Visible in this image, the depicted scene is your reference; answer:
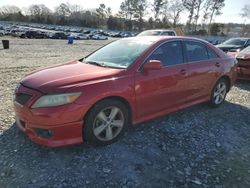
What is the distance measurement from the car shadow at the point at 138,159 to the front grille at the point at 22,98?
665 mm

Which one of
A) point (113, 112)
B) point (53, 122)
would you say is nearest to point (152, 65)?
point (113, 112)

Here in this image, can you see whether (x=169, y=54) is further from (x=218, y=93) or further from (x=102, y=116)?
(x=218, y=93)

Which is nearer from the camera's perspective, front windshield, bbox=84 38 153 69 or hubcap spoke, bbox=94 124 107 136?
hubcap spoke, bbox=94 124 107 136

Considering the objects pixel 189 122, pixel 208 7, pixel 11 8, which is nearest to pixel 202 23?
pixel 208 7

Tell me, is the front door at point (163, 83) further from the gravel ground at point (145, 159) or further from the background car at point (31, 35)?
the background car at point (31, 35)

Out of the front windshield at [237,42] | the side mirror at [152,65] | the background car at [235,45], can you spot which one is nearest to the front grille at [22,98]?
the side mirror at [152,65]

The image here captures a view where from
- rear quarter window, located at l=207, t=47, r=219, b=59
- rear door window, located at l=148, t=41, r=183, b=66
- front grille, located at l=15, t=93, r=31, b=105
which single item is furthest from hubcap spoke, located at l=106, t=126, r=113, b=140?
rear quarter window, located at l=207, t=47, r=219, b=59

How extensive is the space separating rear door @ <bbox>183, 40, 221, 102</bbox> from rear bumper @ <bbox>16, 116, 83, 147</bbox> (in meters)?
2.29

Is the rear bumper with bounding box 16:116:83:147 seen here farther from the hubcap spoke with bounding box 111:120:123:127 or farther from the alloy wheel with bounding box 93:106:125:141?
the hubcap spoke with bounding box 111:120:123:127

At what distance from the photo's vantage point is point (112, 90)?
3.28 m

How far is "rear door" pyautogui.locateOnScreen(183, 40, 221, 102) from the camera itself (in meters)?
4.47

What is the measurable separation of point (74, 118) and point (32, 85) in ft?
2.47

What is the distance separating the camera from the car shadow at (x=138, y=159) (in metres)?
2.86

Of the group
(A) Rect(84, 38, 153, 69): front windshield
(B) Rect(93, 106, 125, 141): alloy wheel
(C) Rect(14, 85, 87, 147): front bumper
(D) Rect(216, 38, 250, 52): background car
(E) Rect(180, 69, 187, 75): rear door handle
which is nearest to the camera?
(C) Rect(14, 85, 87, 147): front bumper
